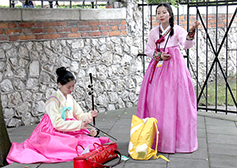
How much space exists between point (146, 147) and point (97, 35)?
3.08 m

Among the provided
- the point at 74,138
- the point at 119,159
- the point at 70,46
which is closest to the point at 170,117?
the point at 119,159

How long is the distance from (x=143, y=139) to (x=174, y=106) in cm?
58

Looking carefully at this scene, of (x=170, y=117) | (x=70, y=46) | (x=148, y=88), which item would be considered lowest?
(x=170, y=117)

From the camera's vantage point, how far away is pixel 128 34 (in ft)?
22.1

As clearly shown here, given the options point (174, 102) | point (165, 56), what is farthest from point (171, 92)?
point (165, 56)

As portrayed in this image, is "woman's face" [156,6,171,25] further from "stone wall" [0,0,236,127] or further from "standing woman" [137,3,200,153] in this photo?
"stone wall" [0,0,236,127]

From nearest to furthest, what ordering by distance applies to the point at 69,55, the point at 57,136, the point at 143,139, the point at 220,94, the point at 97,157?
1. the point at 97,157
2. the point at 143,139
3. the point at 57,136
4. the point at 69,55
5. the point at 220,94

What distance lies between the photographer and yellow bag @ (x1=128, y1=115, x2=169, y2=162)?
391 centimetres

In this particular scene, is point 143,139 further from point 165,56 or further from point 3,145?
point 3,145

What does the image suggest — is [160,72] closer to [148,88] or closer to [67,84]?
[148,88]

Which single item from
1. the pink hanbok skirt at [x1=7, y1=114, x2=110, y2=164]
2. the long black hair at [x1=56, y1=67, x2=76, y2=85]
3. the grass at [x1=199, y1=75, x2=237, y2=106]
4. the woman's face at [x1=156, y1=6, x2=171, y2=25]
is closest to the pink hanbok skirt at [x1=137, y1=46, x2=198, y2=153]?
the woman's face at [x1=156, y1=6, x2=171, y2=25]

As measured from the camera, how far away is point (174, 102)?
409 cm

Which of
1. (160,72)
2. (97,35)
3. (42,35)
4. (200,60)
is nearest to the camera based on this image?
(160,72)

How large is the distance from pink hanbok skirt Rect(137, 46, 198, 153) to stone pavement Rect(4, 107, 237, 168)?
6.6 inches
